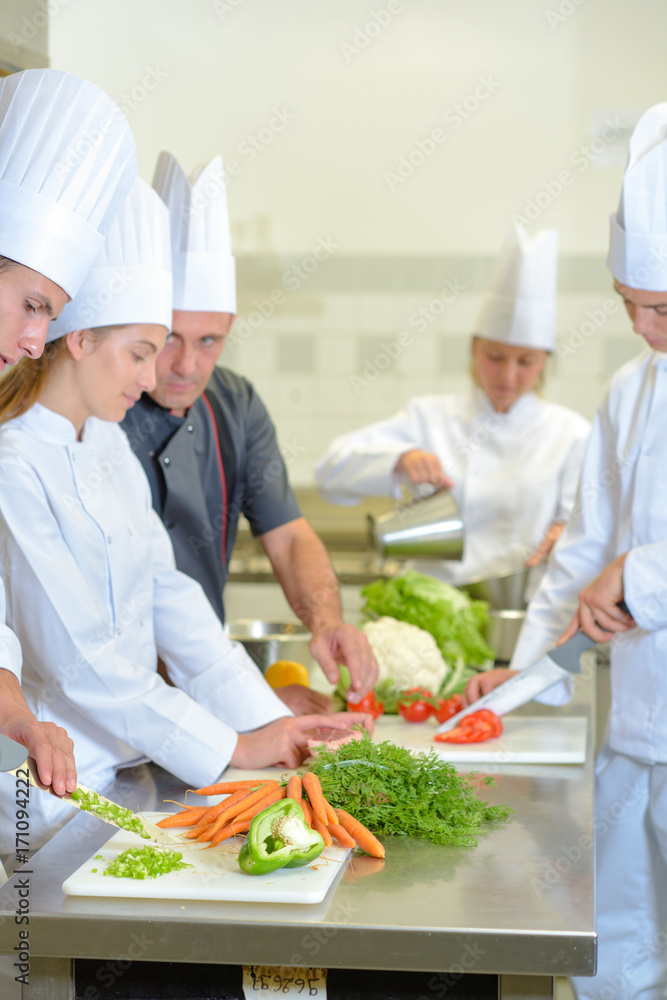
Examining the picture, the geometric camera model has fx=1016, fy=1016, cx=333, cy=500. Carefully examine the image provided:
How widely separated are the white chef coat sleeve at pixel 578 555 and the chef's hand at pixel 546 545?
0.80m

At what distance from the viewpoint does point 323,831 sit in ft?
4.37

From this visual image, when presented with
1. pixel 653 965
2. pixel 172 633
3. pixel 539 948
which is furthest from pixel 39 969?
pixel 653 965

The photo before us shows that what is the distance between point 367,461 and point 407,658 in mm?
1180

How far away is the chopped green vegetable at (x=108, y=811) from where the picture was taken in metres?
1.30

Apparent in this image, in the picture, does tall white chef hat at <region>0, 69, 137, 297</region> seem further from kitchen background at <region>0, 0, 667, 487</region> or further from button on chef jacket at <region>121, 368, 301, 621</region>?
kitchen background at <region>0, 0, 667, 487</region>

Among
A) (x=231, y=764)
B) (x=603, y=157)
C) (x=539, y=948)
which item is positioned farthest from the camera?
(x=603, y=157)

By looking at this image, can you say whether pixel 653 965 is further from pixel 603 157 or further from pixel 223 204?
pixel 603 157

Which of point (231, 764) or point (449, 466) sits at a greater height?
point (449, 466)

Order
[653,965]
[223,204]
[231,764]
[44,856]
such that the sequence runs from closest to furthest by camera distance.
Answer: [44,856] < [231,764] < [653,965] < [223,204]

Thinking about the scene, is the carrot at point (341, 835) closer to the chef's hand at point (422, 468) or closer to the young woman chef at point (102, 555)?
the young woman chef at point (102, 555)

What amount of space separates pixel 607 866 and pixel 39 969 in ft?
3.51

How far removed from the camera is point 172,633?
6.09ft

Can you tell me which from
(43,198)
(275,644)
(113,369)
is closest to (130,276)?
(113,369)

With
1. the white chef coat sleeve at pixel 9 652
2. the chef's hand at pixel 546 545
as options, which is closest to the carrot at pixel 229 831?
the white chef coat sleeve at pixel 9 652
